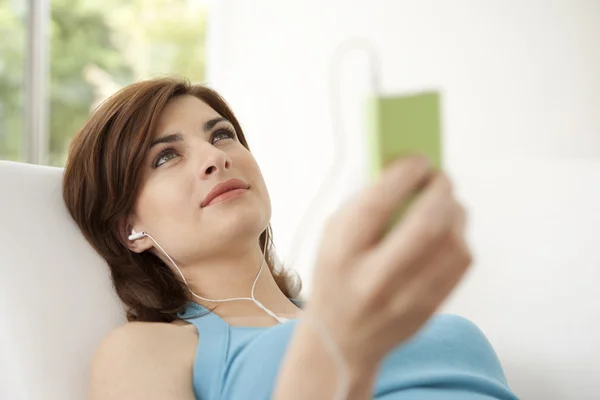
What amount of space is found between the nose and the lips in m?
0.03

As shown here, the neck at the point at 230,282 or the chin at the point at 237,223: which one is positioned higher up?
the chin at the point at 237,223

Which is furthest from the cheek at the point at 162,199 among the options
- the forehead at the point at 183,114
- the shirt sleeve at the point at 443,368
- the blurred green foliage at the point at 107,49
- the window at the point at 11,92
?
the blurred green foliage at the point at 107,49

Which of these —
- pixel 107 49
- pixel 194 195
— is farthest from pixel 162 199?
pixel 107 49

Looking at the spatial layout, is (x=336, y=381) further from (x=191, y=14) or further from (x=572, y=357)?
(x=191, y=14)

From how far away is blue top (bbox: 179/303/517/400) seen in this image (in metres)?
1.00

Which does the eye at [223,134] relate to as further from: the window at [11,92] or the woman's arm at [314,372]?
the window at [11,92]

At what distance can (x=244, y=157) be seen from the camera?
53.7 inches

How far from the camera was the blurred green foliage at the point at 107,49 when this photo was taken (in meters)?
5.25

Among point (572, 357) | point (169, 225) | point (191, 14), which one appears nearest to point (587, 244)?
point (572, 357)

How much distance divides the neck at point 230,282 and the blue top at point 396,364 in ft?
0.40

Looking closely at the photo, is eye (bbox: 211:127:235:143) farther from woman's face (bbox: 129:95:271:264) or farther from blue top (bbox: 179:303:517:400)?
blue top (bbox: 179:303:517:400)

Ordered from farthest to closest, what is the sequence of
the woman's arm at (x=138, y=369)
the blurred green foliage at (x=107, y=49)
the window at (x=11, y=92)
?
1. the blurred green foliage at (x=107, y=49)
2. the window at (x=11, y=92)
3. the woman's arm at (x=138, y=369)

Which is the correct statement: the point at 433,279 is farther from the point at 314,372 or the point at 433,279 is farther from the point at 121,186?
the point at 121,186

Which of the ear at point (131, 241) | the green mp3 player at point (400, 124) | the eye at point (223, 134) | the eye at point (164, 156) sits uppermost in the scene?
the green mp3 player at point (400, 124)
